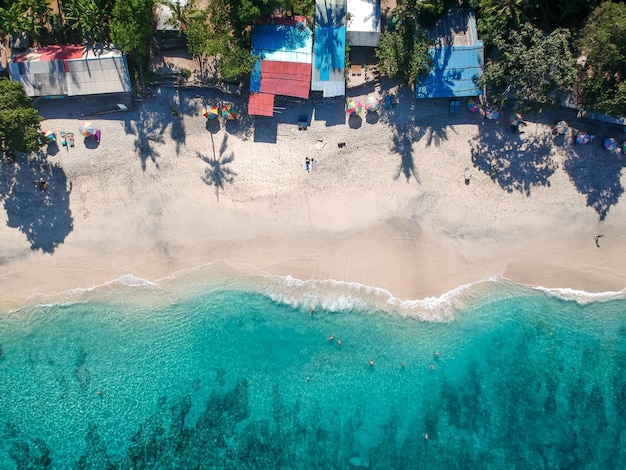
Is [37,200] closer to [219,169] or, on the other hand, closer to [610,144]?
[219,169]

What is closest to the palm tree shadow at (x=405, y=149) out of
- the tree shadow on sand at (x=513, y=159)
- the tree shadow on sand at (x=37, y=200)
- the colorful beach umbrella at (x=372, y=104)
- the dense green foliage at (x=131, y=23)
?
the colorful beach umbrella at (x=372, y=104)

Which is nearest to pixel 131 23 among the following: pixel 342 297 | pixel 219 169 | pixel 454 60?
pixel 219 169

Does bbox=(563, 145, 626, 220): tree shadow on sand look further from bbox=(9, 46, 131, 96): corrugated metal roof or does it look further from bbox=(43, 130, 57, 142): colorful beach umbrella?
bbox=(43, 130, 57, 142): colorful beach umbrella

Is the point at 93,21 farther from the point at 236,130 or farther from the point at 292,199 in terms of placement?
the point at 292,199

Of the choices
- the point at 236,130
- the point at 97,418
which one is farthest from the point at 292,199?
the point at 97,418

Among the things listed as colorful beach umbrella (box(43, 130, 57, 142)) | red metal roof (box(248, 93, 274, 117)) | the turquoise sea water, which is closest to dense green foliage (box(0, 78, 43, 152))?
colorful beach umbrella (box(43, 130, 57, 142))

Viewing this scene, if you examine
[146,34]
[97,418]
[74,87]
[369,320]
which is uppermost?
[146,34]

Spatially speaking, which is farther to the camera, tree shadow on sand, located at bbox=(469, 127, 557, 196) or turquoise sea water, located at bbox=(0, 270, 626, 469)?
turquoise sea water, located at bbox=(0, 270, 626, 469)

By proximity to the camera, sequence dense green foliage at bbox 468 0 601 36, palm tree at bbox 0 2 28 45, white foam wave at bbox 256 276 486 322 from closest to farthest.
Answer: palm tree at bbox 0 2 28 45 < dense green foliage at bbox 468 0 601 36 < white foam wave at bbox 256 276 486 322
